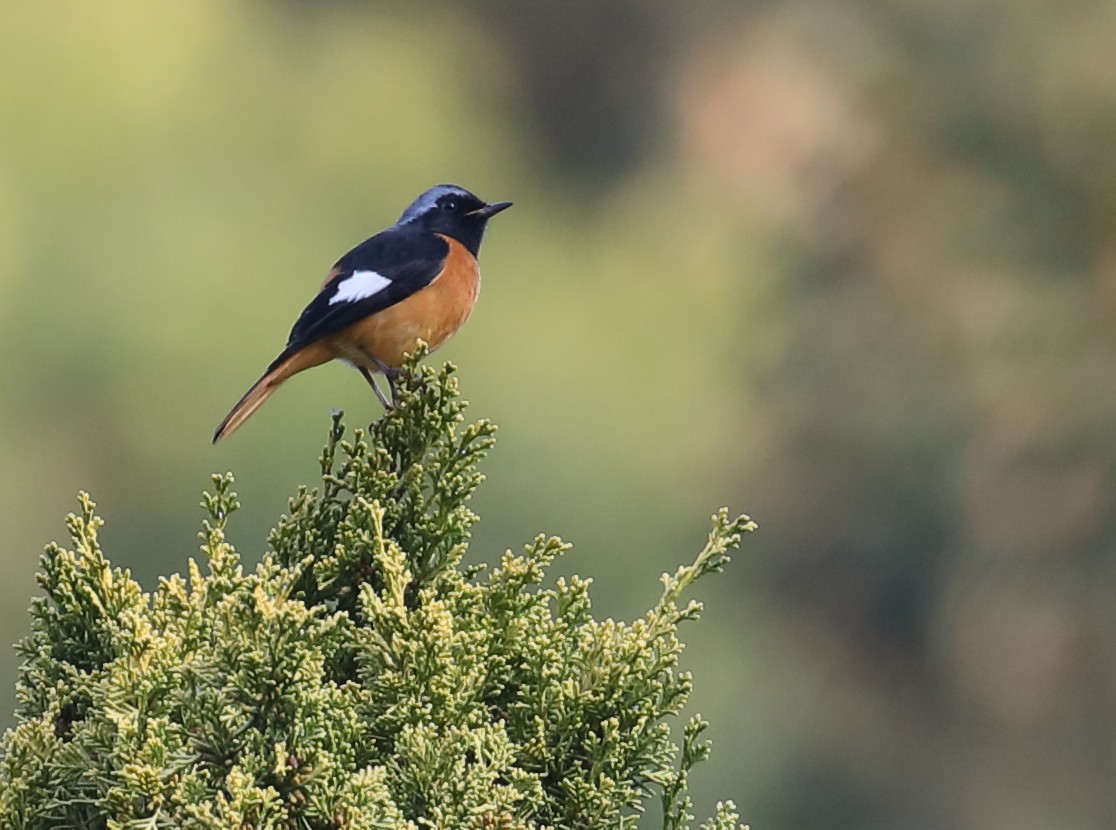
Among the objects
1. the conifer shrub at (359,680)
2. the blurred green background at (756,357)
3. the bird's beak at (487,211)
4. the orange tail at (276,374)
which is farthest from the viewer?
the blurred green background at (756,357)

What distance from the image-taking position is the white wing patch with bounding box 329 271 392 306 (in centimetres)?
261

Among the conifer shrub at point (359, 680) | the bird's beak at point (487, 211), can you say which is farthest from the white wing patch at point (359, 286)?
the conifer shrub at point (359, 680)

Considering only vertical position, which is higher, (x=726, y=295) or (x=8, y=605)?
(x=726, y=295)

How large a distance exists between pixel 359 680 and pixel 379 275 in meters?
1.28

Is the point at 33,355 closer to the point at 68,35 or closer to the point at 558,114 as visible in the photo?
the point at 68,35

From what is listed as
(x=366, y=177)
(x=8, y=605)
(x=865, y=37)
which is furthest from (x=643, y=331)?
(x=8, y=605)

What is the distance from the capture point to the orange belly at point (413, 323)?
2641 millimetres

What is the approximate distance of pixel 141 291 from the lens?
338 inches

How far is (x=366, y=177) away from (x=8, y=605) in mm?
3380

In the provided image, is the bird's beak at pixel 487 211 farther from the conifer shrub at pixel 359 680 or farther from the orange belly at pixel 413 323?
the conifer shrub at pixel 359 680

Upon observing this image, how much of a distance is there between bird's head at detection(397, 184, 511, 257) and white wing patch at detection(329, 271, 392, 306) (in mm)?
357

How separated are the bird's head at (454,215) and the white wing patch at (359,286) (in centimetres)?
36

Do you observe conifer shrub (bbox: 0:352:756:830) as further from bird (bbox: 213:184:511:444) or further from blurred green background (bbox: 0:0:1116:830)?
blurred green background (bbox: 0:0:1116:830)

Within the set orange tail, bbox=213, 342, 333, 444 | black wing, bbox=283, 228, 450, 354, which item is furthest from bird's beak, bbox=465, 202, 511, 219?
orange tail, bbox=213, 342, 333, 444
